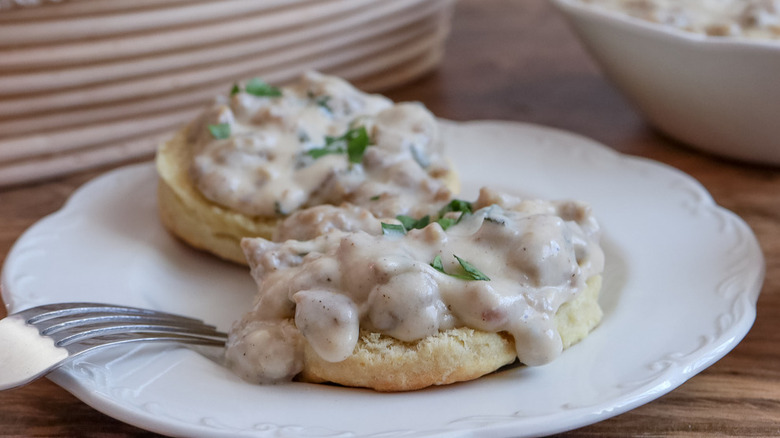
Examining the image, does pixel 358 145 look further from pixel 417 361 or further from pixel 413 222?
pixel 417 361

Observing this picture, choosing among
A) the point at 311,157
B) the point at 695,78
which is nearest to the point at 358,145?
the point at 311,157

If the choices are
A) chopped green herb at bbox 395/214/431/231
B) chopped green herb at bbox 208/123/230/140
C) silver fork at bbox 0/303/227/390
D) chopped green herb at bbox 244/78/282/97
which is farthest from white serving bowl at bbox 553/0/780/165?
silver fork at bbox 0/303/227/390

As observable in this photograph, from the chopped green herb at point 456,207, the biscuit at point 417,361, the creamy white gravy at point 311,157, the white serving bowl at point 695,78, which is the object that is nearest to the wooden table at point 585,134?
the white serving bowl at point 695,78

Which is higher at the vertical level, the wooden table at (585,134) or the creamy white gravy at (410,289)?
the creamy white gravy at (410,289)

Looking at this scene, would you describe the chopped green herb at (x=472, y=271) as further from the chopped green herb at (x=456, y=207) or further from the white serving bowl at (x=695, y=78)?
the white serving bowl at (x=695, y=78)

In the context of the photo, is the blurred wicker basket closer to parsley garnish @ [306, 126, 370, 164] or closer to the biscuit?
parsley garnish @ [306, 126, 370, 164]

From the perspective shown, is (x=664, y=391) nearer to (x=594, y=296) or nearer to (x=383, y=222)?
(x=594, y=296)
